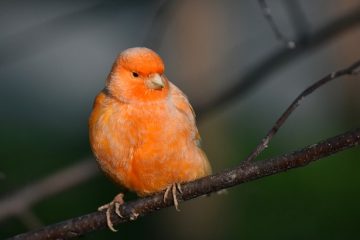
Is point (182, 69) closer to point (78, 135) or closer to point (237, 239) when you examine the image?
point (237, 239)

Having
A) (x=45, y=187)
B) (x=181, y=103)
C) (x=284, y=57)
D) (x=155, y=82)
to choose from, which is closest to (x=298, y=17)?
(x=284, y=57)

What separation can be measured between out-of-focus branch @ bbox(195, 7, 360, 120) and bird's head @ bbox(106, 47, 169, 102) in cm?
123

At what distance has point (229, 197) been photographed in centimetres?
988

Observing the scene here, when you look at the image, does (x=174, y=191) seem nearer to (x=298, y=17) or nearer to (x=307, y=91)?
(x=307, y=91)

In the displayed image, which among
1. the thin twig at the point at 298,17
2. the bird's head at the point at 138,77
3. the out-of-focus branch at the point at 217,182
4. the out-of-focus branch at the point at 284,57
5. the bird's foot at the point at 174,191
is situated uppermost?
the thin twig at the point at 298,17

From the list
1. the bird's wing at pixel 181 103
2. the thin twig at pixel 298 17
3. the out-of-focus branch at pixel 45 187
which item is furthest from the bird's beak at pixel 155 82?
the out-of-focus branch at pixel 45 187

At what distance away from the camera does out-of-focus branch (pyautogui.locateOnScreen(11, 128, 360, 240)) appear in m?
3.74

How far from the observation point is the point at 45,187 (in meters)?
5.98

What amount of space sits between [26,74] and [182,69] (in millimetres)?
6880

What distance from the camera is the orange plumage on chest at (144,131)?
4.60m

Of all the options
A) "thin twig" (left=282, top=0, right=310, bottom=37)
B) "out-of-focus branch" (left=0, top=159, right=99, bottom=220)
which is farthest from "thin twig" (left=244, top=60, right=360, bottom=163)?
"out-of-focus branch" (left=0, top=159, right=99, bottom=220)

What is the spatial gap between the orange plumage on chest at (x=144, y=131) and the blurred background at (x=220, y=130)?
80 cm

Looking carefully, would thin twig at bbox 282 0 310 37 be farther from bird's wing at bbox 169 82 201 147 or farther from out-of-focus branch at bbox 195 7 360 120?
bird's wing at bbox 169 82 201 147

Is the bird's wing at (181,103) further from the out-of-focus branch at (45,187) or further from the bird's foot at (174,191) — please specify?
the out-of-focus branch at (45,187)
